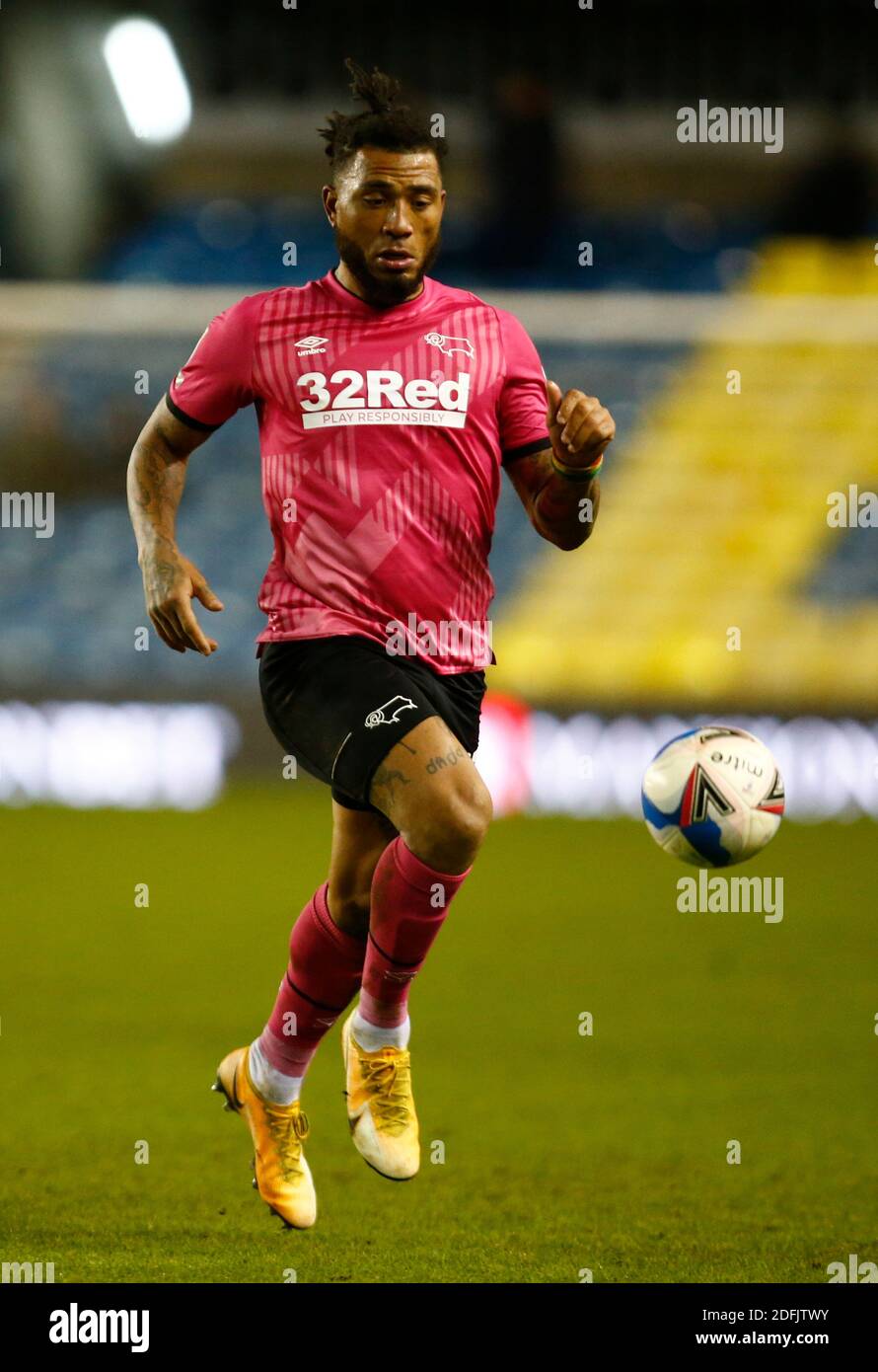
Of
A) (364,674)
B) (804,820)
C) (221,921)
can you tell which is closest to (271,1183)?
(364,674)

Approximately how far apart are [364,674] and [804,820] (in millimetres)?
10241

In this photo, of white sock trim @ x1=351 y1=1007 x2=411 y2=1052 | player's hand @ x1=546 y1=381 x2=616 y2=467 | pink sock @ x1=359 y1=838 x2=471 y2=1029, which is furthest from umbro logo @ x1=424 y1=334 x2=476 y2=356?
white sock trim @ x1=351 y1=1007 x2=411 y2=1052

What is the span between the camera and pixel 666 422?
19.3m

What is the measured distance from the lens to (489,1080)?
239 inches

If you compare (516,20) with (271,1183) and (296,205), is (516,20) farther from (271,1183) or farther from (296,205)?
(271,1183)

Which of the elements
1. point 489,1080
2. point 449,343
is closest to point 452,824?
point 449,343

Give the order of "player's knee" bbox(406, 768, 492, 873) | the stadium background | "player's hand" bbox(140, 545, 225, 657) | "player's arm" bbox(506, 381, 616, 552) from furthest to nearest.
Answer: the stadium background, "player's hand" bbox(140, 545, 225, 657), "player's arm" bbox(506, 381, 616, 552), "player's knee" bbox(406, 768, 492, 873)

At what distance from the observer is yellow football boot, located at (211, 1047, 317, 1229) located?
4207 millimetres

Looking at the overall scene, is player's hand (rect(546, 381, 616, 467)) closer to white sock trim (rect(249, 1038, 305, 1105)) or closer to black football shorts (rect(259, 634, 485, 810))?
black football shorts (rect(259, 634, 485, 810))

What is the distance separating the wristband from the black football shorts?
547 mm

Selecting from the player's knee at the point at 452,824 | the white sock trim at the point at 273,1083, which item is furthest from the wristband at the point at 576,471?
the white sock trim at the point at 273,1083

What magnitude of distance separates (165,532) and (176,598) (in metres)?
0.27

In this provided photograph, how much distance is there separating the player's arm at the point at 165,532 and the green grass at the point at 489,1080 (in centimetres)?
135

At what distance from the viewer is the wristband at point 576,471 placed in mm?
4121
